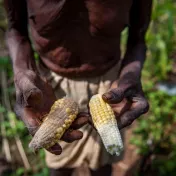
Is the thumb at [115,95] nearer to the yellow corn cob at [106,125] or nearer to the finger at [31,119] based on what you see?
the yellow corn cob at [106,125]

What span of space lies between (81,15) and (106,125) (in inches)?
18.4

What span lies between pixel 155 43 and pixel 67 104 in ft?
9.03

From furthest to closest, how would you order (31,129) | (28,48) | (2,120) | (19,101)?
(2,120) → (28,48) → (19,101) → (31,129)

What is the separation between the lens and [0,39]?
409 centimetres

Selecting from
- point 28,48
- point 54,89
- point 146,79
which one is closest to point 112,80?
point 54,89

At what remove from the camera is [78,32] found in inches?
64.4

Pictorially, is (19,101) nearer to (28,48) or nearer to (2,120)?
(28,48)

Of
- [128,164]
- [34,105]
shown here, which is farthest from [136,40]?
[128,164]

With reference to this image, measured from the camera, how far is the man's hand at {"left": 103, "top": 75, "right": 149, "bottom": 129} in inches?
58.8

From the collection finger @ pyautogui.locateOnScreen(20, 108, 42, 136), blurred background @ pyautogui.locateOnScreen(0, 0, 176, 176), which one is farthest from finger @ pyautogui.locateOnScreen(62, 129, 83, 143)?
blurred background @ pyautogui.locateOnScreen(0, 0, 176, 176)

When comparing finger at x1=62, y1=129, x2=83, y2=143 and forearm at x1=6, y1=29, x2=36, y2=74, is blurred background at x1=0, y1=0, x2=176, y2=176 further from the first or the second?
finger at x1=62, y1=129, x2=83, y2=143

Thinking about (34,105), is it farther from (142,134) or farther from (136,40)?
(142,134)

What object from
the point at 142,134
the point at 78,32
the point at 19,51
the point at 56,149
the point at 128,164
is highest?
the point at 78,32

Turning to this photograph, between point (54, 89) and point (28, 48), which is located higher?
point (28, 48)
